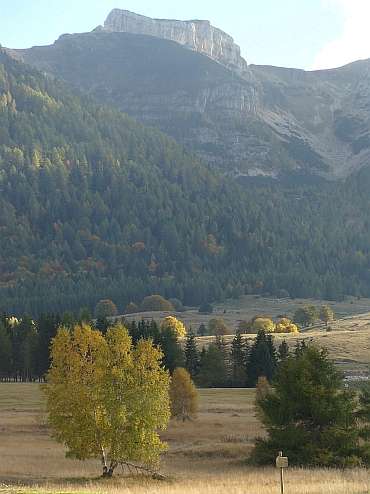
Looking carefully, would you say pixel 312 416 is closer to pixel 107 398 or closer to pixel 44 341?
pixel 107 398

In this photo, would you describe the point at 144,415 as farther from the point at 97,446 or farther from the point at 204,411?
the point at 204,411

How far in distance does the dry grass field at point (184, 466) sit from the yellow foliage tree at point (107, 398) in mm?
2231

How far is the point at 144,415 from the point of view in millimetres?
50094

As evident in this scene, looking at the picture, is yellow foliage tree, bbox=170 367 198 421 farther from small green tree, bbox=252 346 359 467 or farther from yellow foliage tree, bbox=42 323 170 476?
yellow foliage tree, bbox=42 323 170 476

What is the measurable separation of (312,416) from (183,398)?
38938mm

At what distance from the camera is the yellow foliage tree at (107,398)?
162 ft

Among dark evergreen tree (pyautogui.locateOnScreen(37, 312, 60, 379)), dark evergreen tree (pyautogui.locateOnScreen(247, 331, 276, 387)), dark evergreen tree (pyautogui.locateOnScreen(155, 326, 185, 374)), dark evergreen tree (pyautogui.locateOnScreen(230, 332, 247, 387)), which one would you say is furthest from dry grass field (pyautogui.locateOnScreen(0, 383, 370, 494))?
dark evergreen tree (pyautogui.locateOnScreen(230, 332, 247, 387))

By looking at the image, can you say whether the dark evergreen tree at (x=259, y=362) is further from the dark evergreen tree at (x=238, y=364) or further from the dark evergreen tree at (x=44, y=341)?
the dark evergreen tree at (x=44, y=341)

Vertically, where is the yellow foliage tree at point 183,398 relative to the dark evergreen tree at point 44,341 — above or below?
below

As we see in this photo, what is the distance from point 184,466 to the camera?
189 feet

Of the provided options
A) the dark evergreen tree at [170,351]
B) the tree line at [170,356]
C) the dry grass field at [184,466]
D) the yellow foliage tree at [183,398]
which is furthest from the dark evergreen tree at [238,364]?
the yellow foliage tree at [183,398]

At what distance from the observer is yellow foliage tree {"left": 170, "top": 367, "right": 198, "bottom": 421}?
86.8 metres

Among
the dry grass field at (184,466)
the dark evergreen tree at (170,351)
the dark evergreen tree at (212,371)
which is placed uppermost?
the dark evergreen tree at (170,351)

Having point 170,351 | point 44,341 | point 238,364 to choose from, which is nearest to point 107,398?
point 44,341
